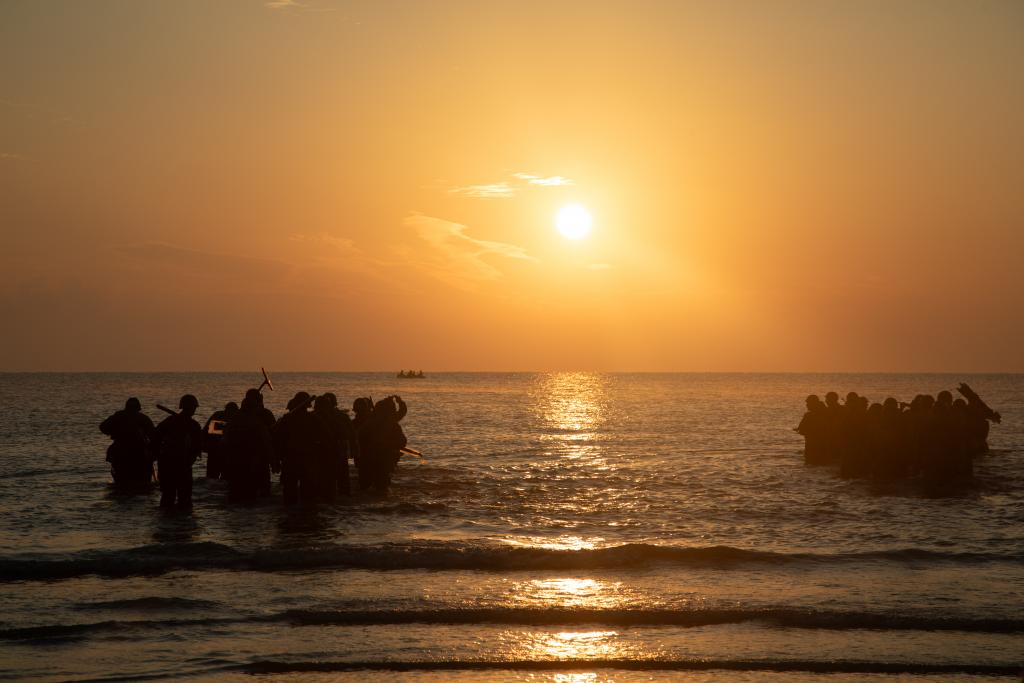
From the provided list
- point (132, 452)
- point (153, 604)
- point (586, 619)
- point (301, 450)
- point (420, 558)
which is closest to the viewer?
point (586, 619)

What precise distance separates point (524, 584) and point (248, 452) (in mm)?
7381

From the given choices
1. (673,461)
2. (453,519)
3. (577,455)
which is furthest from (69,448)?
(453,519)

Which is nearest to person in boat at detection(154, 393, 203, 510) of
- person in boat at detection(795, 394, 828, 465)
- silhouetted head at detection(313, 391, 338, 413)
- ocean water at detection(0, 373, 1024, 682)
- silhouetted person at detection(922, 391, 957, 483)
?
ocean water at detection(0, 373, 1024, 682)

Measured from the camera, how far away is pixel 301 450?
1664cm

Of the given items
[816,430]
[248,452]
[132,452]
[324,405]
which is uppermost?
[324,405]

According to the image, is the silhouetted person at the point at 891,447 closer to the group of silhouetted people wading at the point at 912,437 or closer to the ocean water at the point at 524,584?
the group of silhouetted people wading at the point at 912,437

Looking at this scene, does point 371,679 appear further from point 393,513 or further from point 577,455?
point 577,455

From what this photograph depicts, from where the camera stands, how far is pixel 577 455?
34031mm

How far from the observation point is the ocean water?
8.13 metres

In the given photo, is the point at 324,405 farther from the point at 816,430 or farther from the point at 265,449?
the point at 816,430

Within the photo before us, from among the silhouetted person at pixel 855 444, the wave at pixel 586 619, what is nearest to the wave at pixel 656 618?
the wave at pixel 586 619

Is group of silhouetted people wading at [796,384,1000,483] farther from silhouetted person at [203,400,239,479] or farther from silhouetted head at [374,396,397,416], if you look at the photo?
silhouetted person at [203,400,239,479]

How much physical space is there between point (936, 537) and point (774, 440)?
26738 millimetres

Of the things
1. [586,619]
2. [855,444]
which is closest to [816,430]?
[855,444]
